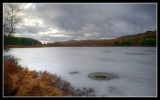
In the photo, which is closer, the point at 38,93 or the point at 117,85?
the point at 38,93

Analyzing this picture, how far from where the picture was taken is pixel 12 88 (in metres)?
9.05

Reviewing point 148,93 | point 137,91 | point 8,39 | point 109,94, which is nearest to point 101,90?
point 109,94

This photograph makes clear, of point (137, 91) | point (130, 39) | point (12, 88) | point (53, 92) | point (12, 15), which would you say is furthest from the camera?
point (130, 39)


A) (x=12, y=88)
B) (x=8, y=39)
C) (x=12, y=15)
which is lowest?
(x=12, y=88)

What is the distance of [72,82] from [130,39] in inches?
3048

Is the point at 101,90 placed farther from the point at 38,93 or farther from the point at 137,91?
the point at 38,93

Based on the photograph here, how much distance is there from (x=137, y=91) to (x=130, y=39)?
7800 cm

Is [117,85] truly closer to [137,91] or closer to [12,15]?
[137,91]

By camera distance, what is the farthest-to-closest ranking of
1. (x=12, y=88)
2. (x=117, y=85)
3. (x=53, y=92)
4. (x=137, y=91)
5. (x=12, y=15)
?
(x=12, y=15)
(x=117, y=85)
(x=137, y=91)
(x=53, y=92)
(x=12, y=88)

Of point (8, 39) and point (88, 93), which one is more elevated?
point (8, 39)

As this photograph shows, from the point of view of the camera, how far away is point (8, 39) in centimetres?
1327

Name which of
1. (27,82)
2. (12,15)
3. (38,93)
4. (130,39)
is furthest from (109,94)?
(130,39)

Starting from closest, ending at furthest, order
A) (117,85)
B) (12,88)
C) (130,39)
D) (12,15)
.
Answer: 1. (12,88)
2. (117,85)
3. (12,15)
4. (130,39)

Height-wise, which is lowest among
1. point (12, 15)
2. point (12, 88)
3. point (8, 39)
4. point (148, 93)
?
point (148, 93)
